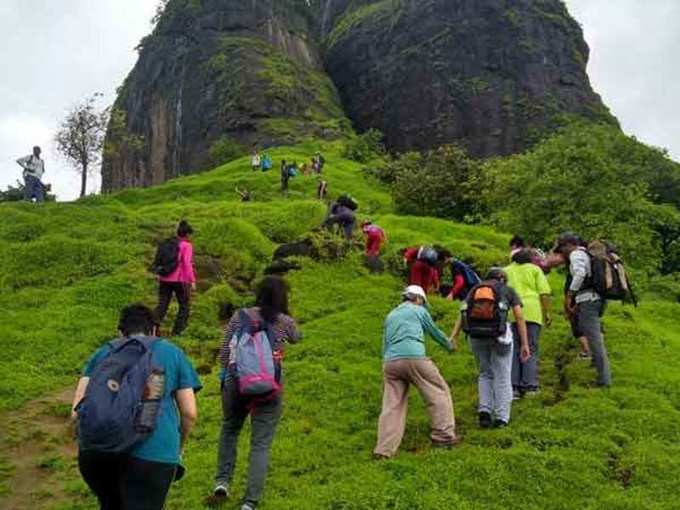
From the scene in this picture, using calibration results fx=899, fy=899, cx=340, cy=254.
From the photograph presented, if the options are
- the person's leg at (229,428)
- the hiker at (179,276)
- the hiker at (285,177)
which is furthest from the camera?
the hiker at (285,177)

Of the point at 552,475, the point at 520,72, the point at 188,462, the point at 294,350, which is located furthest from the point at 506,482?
the point at 520,72

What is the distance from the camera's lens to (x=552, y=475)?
35.6ft

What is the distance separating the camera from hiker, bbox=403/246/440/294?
1827 centimetres

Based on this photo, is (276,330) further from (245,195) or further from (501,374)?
(245,195)

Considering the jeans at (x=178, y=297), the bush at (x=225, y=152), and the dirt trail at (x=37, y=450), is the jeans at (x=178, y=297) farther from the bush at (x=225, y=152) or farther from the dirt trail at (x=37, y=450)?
the bush at (x=225, y=152)

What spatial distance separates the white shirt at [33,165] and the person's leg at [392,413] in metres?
22.3

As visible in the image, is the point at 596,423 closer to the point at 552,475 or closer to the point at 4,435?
the point at 552,475

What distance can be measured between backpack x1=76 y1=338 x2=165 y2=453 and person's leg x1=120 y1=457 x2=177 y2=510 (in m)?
0.19

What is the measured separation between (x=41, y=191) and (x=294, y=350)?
18.5 m

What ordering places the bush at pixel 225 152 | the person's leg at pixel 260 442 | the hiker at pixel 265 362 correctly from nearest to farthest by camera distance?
the hiker at pixel 265 362, the person's leg at pixel 260 442, the bush at pixel 225 152

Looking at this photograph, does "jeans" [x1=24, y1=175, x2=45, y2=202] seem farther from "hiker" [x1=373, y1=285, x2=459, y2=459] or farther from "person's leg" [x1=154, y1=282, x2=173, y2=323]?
"hiker" [x1=373, y1=285, x2=459, y2=459]

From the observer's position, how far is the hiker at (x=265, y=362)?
31.1ft

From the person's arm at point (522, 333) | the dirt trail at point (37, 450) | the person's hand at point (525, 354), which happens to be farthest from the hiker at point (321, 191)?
the person's arm at point (522, 333)

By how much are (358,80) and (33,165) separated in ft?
170
